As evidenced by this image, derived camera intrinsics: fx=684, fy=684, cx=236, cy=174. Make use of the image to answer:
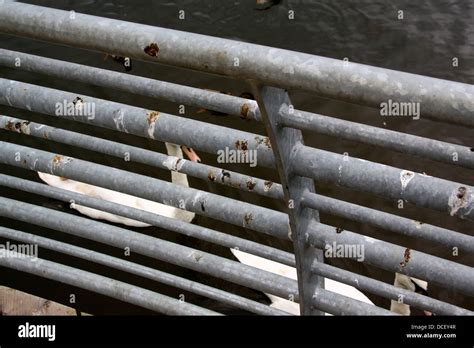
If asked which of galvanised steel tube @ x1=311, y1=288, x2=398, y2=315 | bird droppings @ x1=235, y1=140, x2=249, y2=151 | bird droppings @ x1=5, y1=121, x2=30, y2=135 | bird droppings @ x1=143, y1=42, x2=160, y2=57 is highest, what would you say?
bird droppings @ x1=143, y1=42, x2=160, y2=57

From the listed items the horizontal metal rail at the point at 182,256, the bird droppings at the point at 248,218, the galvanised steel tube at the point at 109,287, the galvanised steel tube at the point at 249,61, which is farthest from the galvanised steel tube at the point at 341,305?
the galvanised steel tube at the point at 249,61

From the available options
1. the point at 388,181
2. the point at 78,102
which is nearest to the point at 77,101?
the point at 78,102

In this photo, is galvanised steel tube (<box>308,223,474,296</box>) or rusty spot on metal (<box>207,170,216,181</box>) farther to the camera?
rusty spot on metal (<box>207,170,216,181</box>)

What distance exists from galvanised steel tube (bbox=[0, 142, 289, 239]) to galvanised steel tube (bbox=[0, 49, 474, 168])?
360 mm

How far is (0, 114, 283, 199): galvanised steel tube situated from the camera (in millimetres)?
2637

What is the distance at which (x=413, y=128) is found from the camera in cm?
775

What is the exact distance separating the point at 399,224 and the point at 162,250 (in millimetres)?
1068

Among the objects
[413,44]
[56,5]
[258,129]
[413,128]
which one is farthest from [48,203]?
[413,44]

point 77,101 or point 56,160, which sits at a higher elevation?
point 77,101

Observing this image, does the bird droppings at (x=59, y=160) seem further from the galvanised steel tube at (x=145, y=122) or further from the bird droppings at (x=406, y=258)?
the bird droppings at (x=406, y=258)

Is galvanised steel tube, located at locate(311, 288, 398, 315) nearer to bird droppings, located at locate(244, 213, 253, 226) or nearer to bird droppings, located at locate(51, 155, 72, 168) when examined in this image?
bird droppings, located at locate(244, 213, 253, 226)

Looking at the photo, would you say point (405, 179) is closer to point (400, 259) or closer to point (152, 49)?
point (400, 259)

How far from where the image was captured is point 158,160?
9.69ft

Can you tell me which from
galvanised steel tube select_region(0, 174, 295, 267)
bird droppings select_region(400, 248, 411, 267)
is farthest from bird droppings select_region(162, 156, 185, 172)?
bird droppings select_region(400, 248, 411, 267)
